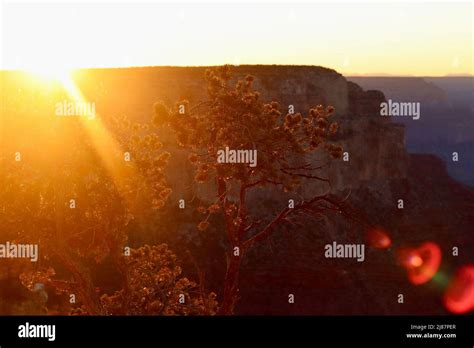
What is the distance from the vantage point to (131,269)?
92.1 ft

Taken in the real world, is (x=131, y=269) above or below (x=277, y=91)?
below

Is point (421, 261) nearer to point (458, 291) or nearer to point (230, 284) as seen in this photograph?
point (458, 291)

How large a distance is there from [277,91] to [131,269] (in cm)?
6637

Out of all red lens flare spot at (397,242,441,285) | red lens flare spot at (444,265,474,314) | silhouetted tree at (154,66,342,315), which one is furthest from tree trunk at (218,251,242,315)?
red lens flare spot at (397,242,441,285)

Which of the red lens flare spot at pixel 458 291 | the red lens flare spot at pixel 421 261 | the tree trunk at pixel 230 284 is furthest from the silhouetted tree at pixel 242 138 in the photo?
the red lens flare spot at pixel 421 261

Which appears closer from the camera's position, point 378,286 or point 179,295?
point 179,295

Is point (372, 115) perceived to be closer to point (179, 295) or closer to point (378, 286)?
point (378, 286)

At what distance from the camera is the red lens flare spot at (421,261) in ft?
285

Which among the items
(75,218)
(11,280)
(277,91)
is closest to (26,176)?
(75,218)

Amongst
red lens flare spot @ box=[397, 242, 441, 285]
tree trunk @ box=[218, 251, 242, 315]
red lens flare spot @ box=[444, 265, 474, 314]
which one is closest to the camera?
tree trunk @ box=[218, 251, 242, 315]

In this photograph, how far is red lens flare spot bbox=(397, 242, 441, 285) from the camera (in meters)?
86.7

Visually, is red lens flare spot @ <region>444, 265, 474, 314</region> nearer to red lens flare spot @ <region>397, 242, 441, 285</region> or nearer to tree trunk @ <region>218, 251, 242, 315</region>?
red lens flare spot @ <region>397, 242, 441, 285</region>

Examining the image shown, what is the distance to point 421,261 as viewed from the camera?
330 feet

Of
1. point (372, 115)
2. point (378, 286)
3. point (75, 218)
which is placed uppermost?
point (372, 115)
